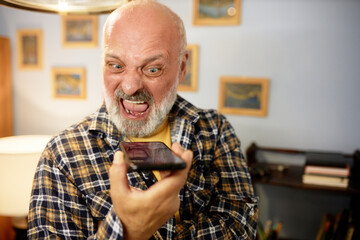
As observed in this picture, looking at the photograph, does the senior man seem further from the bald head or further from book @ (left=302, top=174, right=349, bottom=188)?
book @ (left=302, top=174, right=349, bottom=188)

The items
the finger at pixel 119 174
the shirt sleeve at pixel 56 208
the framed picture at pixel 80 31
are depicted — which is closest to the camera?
the finger at pixel 119 174

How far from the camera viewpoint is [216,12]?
2.19 metres

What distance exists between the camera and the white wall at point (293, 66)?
6.70 feet

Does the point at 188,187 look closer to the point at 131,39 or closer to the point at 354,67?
the point at 131,39

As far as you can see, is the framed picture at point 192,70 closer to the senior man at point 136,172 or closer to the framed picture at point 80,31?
the framed picture at point 80,31

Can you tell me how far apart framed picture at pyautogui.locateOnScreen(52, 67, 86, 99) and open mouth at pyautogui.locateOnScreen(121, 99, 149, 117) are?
171 cm

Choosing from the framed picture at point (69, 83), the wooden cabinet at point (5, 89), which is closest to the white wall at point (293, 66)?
the framed picture at point (69, 83)

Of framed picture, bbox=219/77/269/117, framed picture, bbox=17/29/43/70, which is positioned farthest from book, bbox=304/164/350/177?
framed picture, bbox=17/29/43/70

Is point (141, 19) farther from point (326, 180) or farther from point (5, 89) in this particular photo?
point (5, 89)

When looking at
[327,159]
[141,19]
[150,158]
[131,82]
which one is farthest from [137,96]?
[327,159]

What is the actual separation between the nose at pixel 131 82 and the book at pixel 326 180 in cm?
140

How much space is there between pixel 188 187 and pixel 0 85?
228 centimetres

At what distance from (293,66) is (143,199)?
1861 millimetres

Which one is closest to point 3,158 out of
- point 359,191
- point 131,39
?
point 131,39
